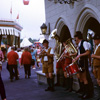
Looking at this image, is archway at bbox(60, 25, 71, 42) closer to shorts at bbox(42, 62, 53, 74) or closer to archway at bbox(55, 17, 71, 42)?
archway at bbox(55, 17, 71, 42)

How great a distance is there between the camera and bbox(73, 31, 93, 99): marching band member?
19.1ft

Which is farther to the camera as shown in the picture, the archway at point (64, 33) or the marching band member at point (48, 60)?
the archway at point (64, 33)

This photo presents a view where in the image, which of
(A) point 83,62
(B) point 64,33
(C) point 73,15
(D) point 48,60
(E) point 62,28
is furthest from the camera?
(B) point 64,33

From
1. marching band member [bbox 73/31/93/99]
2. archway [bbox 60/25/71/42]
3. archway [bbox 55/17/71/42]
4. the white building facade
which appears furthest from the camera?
archway [bbox 60/25/71/42]

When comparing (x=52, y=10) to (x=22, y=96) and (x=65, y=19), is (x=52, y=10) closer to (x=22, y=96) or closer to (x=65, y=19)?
(x=65, y=19)

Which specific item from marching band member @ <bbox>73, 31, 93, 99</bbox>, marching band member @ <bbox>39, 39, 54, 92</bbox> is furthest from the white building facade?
marching band member @ <bbox>39, 39, 54, 92</bbox>

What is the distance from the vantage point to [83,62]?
5.89 meters

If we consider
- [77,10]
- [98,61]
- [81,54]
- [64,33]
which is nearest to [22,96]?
[81,54]

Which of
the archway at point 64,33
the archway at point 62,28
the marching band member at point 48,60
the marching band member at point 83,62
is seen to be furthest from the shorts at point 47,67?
the archway at point 64,33

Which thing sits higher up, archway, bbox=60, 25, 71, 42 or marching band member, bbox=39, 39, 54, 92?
archway, bbox=60, 25, 71, 42

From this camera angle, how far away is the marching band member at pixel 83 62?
5.81 metres

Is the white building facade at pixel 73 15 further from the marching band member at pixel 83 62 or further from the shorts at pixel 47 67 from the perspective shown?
the shorts at pixel 47 67

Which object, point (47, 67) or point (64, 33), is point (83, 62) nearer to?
point (47, 67)

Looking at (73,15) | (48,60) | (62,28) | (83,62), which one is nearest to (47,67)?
(48,60)
